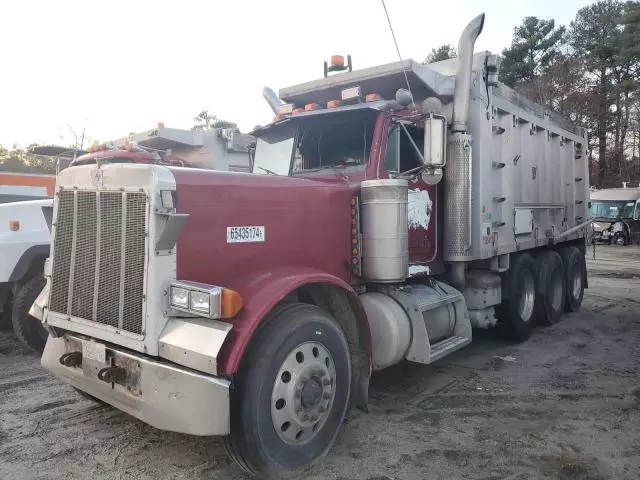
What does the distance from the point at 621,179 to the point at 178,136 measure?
43.1m

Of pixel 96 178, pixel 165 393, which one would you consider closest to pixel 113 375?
pixel 165 393

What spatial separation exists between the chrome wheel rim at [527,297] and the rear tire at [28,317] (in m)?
5.94

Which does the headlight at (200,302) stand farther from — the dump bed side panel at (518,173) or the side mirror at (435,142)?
the dump bed side panel at (518,173)

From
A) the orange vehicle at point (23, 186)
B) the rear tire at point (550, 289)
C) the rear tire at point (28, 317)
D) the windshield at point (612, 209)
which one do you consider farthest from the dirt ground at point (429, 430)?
the windshield at point (612, 209)

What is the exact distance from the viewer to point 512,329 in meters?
6.89

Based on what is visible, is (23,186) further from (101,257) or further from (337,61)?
(101,257)

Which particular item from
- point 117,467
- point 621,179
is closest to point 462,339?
point 117,467

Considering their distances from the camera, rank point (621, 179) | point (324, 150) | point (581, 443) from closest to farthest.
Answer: point (581, 443) → point (324, 150) → point (621, 179)

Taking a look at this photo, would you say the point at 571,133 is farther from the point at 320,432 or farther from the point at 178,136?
the point at 320,432

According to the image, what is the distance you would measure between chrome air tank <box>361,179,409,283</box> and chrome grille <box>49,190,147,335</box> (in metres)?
1.94

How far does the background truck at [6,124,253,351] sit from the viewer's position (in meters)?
5.94

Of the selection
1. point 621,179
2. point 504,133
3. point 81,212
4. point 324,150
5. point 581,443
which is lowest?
point 581,443

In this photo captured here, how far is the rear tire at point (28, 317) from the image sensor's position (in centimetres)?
599

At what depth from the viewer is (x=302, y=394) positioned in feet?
11.0
